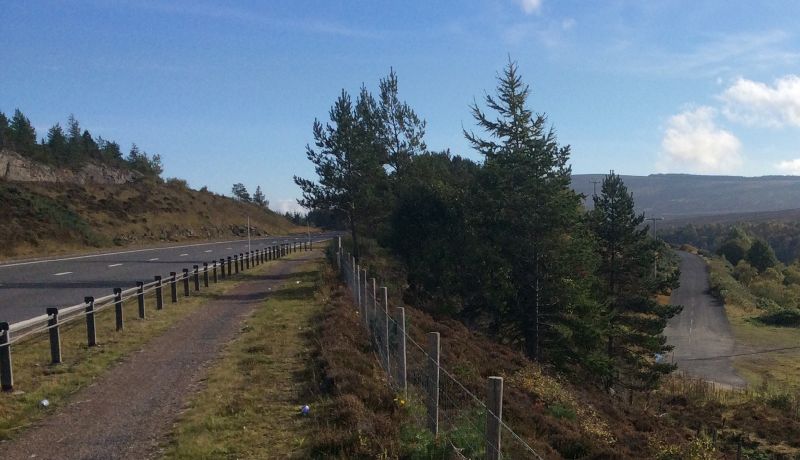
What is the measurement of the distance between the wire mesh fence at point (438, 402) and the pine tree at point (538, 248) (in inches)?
543

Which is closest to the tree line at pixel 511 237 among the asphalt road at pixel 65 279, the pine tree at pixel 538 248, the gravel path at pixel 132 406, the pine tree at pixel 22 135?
the pine tree at pixel 538 248

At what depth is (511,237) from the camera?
26094mm

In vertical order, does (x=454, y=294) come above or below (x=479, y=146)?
below

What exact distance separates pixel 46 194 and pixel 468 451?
60.8 meters

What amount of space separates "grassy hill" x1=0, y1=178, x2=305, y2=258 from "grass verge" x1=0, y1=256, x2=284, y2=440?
90.0ft

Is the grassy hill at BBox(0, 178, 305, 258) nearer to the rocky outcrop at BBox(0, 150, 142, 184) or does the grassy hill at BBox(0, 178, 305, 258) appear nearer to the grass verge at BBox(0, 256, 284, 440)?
the rocky outcrop at BBox(0, 150, 142, 184)

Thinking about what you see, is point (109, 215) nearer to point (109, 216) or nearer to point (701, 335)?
point (109, 216)

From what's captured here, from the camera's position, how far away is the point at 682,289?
8012 cm

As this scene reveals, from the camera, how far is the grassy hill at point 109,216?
42.9 m

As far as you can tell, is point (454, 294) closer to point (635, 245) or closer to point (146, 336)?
point (635, 245)

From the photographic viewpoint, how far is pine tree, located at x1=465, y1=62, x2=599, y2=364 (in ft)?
83.0

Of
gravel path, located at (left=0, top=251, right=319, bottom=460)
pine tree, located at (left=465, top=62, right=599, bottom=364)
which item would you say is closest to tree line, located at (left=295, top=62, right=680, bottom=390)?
pine tree, located at (left=465, top=62, right=599, bottom=364)

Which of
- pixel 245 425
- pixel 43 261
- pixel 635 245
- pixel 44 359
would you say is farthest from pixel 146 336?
pixel 635 245

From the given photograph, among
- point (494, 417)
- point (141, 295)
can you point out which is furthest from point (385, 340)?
point (141, 295)
